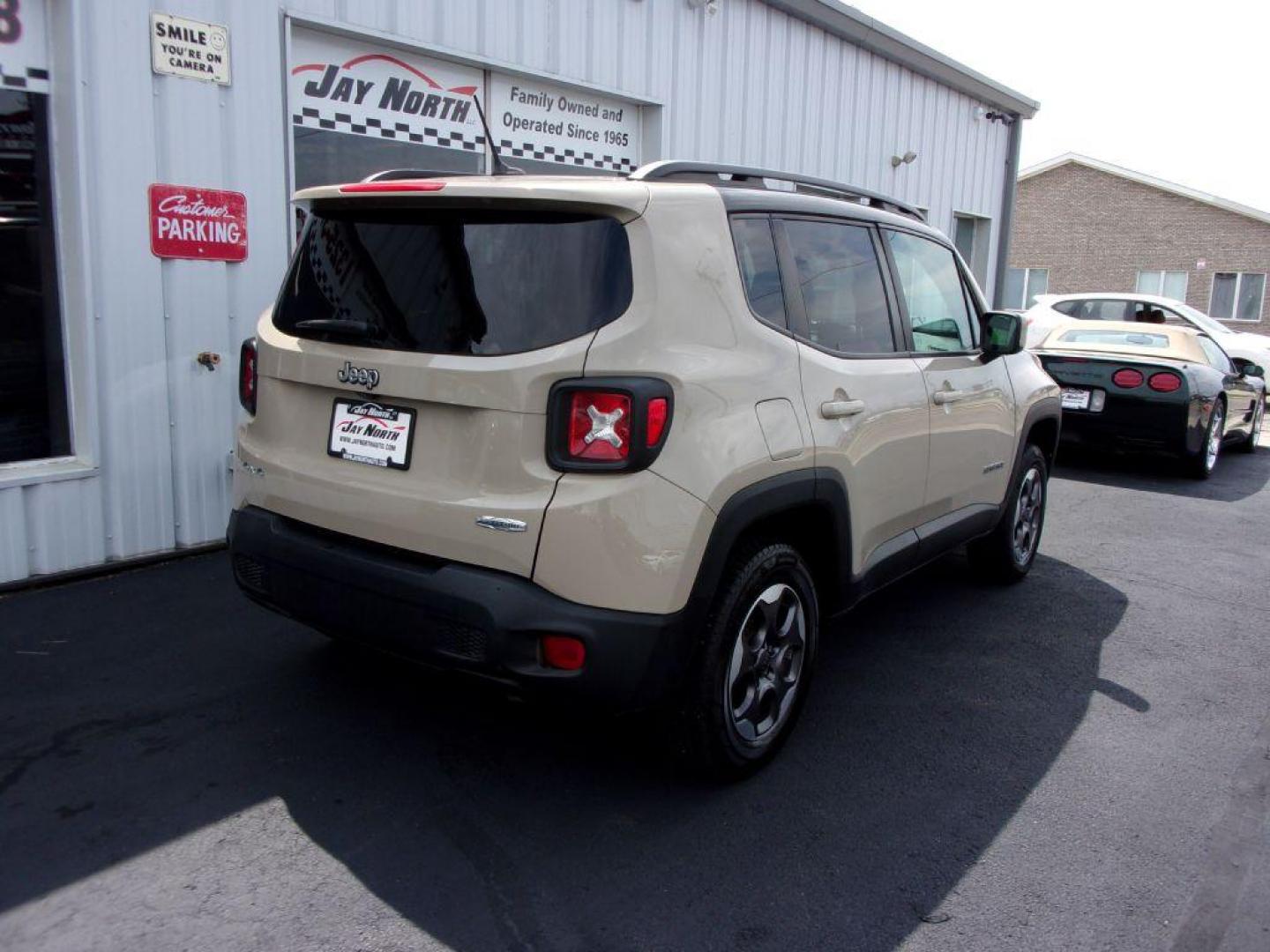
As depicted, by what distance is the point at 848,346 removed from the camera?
3.81 m

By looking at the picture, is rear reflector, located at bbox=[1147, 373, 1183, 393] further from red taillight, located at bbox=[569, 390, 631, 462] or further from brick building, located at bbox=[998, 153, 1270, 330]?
brick building, located at bbox=[998, 153, 1270, 330]

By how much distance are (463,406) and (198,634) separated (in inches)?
91.0

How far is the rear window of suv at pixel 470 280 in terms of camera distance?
2873mm

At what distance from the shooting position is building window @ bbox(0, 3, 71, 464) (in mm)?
4902

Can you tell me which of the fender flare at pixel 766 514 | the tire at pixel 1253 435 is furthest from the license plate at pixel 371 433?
the tire at pixel 1253 435

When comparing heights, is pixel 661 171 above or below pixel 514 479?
above

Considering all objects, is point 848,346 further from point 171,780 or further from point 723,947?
point 171,780

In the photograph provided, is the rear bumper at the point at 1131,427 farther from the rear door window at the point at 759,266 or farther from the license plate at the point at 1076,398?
the rear door window at the point at 759,266

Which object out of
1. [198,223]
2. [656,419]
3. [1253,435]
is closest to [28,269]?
[198,223]

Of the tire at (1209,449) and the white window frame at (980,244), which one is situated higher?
the white window frame at (980,244)

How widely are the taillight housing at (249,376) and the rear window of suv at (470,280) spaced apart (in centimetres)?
37

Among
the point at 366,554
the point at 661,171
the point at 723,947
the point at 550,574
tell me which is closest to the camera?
the point at 723,947

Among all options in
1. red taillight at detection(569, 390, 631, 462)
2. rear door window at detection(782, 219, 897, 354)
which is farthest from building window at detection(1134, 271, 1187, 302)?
red taillight at detection(569, 390, 631, 462)

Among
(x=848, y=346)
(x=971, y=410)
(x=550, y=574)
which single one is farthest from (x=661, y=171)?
(x=971, y=410)
